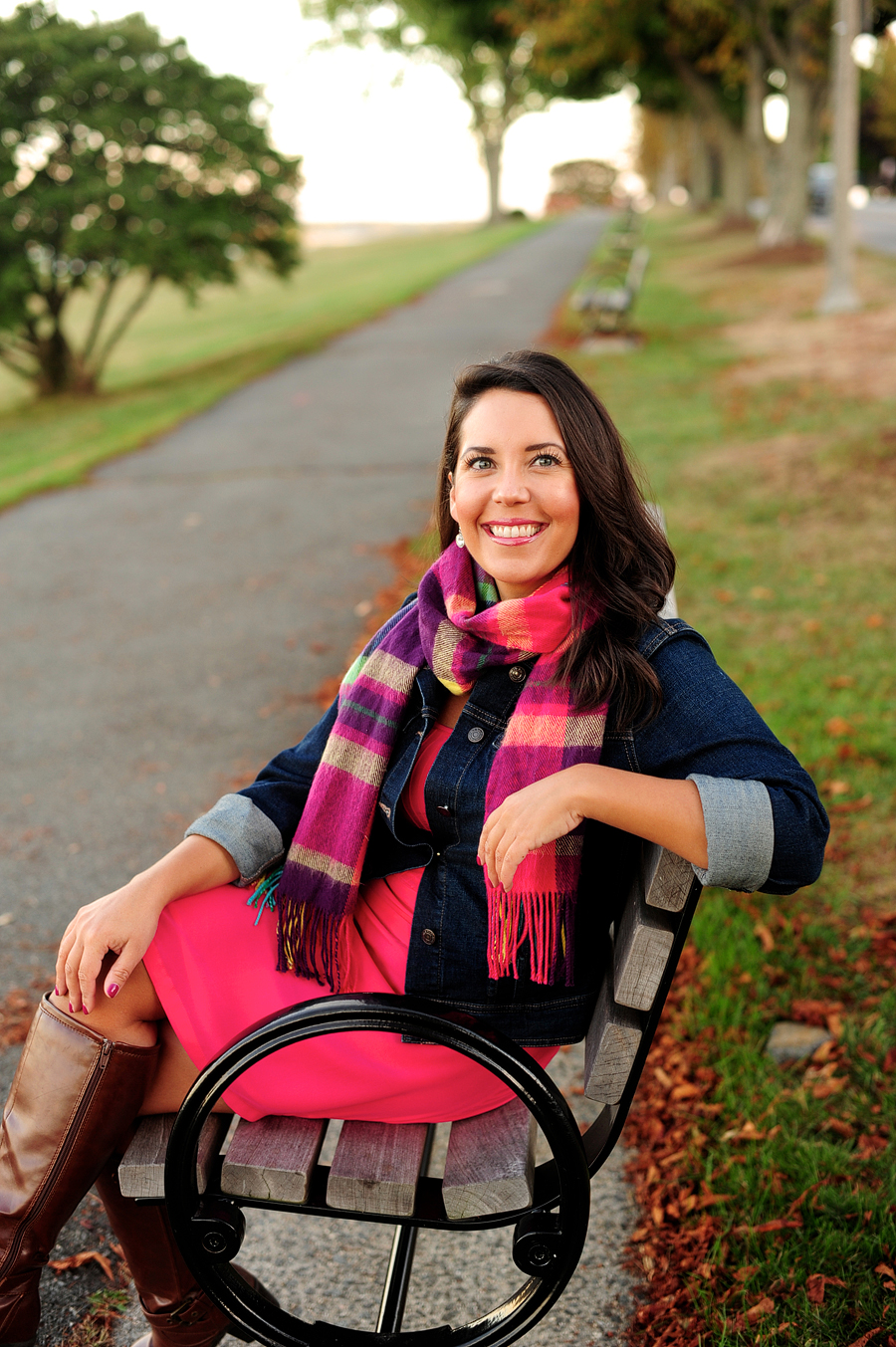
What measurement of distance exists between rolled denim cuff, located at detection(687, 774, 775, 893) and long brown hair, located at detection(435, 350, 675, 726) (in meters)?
0.27

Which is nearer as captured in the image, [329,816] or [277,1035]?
[277,1035]

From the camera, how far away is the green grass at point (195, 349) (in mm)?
11367

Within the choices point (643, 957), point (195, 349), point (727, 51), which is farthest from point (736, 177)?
point (643, 957)

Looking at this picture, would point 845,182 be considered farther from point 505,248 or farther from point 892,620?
point 505,248

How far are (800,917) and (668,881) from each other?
1.83m

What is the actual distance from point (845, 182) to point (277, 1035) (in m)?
14.9

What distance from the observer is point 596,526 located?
2.07m

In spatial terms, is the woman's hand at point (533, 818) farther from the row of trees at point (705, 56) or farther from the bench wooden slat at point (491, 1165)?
the row of trees at point (705, 56)

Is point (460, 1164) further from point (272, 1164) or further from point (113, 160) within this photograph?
point (113, 160)

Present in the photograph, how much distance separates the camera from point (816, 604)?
5.77 metres

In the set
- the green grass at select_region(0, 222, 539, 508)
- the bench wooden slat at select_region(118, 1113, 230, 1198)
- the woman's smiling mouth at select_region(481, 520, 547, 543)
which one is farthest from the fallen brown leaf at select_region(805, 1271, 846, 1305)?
the green grass at select_region(0, 222, 539, 508)

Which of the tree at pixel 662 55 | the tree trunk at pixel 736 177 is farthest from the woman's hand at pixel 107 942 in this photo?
the tree trunk at pixel 736 177

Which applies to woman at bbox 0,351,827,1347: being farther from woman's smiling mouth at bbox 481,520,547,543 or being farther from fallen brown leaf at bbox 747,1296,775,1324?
fallen brown leaf at bbox 747,1296,775,1324

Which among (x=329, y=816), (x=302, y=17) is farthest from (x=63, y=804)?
(x=302, y=17)
